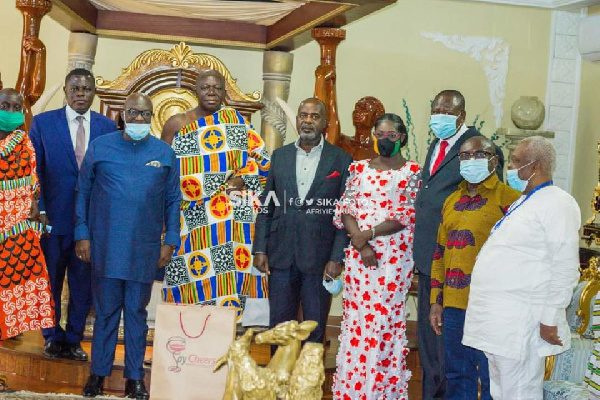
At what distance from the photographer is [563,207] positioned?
412 centimetres

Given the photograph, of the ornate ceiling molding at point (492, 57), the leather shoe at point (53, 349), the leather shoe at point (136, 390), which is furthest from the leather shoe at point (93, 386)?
the ornate ceiling molding at point (492, 57)

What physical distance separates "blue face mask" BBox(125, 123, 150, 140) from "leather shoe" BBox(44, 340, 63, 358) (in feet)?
5.00

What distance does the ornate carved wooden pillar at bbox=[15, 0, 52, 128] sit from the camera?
5.96m

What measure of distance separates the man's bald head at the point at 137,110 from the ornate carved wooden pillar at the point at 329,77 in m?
1.61

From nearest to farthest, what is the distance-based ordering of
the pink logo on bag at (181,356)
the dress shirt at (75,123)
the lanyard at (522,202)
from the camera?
the lanyard at (522,202) → the pink logo on bag at (181,356) → the dress shirt at (75,123)

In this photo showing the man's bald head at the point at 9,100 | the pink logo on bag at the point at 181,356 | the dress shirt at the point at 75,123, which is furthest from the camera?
the dress shirt at the point at 75,123

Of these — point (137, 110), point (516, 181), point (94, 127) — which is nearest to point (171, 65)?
point (94, 127)

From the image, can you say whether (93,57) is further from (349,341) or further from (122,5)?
(349,341)

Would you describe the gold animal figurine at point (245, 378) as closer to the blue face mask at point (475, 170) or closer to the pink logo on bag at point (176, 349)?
the pink logo on bag at point (176, 349)

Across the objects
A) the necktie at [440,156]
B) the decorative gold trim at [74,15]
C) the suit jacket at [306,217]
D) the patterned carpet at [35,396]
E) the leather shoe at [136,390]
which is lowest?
the patterned carpet at [35,396]

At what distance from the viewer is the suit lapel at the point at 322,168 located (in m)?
5.29

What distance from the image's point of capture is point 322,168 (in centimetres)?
532

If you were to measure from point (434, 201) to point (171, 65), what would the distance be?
310cm

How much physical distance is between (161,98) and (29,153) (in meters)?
2.12
